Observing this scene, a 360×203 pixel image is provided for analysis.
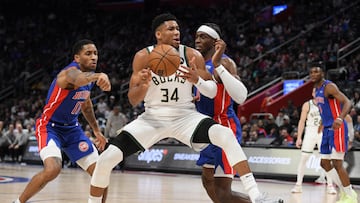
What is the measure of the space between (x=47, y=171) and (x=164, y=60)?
1.98 meters

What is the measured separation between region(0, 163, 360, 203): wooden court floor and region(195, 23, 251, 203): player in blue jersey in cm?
290

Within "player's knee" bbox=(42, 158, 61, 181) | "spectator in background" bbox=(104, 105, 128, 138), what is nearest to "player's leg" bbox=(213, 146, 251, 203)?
"player's knee" bbox=(42, 158, 61, 181)

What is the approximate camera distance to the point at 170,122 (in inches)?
209

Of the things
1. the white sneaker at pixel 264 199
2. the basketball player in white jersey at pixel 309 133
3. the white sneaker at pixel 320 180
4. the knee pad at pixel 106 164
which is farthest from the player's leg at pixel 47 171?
the white sneaker at pixel 320 180

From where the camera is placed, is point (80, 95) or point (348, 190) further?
point (348, 190)

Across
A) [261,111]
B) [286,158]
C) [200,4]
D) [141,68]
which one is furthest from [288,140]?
[200,4]

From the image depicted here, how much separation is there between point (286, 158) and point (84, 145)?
752cm

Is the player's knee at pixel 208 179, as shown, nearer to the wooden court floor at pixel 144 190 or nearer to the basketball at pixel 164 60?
the basketball at pixel 164 60

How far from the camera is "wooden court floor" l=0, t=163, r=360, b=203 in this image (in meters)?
9.03

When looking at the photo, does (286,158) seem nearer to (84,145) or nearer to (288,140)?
(288,140)

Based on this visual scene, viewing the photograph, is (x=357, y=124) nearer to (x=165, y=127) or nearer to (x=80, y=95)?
(x=80, y=95)

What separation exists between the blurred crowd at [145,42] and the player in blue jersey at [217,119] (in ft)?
28.4

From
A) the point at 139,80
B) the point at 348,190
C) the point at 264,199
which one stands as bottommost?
Result: the point at 348,190

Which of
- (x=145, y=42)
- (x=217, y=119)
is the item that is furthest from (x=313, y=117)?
(x=145, y=42)
